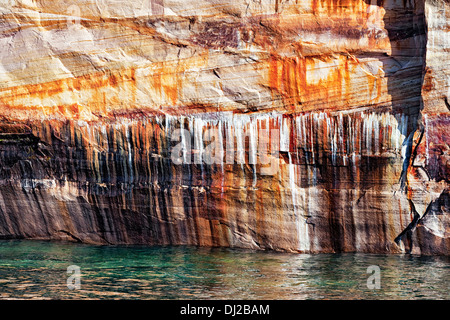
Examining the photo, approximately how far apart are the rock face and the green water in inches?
28.6

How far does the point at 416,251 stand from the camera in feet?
40.8

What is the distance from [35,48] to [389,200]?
27.8ft

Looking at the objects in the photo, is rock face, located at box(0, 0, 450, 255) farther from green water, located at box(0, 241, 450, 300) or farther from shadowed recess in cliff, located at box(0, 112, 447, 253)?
green water, located at box(0, 241, 450, 300)

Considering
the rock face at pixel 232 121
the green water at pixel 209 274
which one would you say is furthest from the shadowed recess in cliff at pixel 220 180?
the green water at pixel 209 274

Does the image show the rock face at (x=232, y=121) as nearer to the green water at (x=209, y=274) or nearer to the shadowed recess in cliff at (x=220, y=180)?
the shadowed recess in cliff at (x=220, y=180)

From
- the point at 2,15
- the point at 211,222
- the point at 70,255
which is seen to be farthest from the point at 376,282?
the point at 2,15

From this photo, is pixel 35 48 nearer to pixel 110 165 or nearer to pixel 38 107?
pixel 38 107

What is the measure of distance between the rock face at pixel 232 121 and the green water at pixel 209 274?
2.39ft

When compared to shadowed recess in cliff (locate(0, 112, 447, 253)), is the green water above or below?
below

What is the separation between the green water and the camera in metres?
9.74

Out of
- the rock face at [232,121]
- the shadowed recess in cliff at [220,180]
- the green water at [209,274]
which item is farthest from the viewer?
the shadowed recess in cliff at [220,180]

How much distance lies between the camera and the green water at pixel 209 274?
974 centimetres

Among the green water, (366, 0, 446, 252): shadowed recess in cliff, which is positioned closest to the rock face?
(366, 0, 446, 252): shadowed recess in cliff

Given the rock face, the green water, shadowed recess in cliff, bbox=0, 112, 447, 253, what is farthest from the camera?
shadowed recess in cliff, bbox=0, 112, 447, 253
